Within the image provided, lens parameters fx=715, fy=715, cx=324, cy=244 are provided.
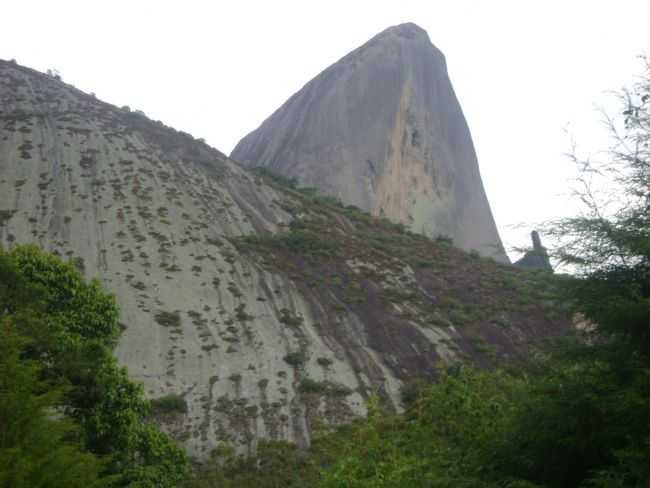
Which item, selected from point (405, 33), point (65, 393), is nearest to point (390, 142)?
point (405, 33)

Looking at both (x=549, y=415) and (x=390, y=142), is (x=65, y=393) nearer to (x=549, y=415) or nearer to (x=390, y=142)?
(x=549, y=415)

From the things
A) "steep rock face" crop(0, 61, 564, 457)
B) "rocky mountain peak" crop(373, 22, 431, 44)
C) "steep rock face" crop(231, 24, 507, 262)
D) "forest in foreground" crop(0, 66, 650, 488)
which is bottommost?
"forest in foreground" crop(0, 66, 650, 488)

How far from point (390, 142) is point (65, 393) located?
167ft

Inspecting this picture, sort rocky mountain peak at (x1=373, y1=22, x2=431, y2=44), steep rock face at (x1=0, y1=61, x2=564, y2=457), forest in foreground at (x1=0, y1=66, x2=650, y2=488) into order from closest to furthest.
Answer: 1. forest in foreground at (x1=0, y1=66, x2=650, y2=488)
2. steep rock face at (x1=0, y1=61, x2=564, y2=457)
3. rocky mountain peak at (x1=373, y1=22, x2=431, y2=44)

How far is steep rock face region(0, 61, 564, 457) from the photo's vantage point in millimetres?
23078

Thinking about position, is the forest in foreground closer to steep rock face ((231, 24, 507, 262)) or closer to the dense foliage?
the dense foliage

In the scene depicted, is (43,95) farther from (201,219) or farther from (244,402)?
(244,402)

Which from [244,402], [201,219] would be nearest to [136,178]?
[201,219]

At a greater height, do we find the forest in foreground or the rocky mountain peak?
the rocky mountain peak

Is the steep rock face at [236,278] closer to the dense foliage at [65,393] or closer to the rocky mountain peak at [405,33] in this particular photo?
the dense foliage at [65,393]

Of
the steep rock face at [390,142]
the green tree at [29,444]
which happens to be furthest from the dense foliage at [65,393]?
the steep rock face at [390,142]

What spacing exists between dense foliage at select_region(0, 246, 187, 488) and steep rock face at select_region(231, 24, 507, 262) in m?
40.0

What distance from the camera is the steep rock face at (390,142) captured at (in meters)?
58.2

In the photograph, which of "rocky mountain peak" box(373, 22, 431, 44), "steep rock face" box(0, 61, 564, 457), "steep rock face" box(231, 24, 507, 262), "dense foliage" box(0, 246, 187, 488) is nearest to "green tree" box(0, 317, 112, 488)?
"dense foliage" box(0, 246, 187, 488)
